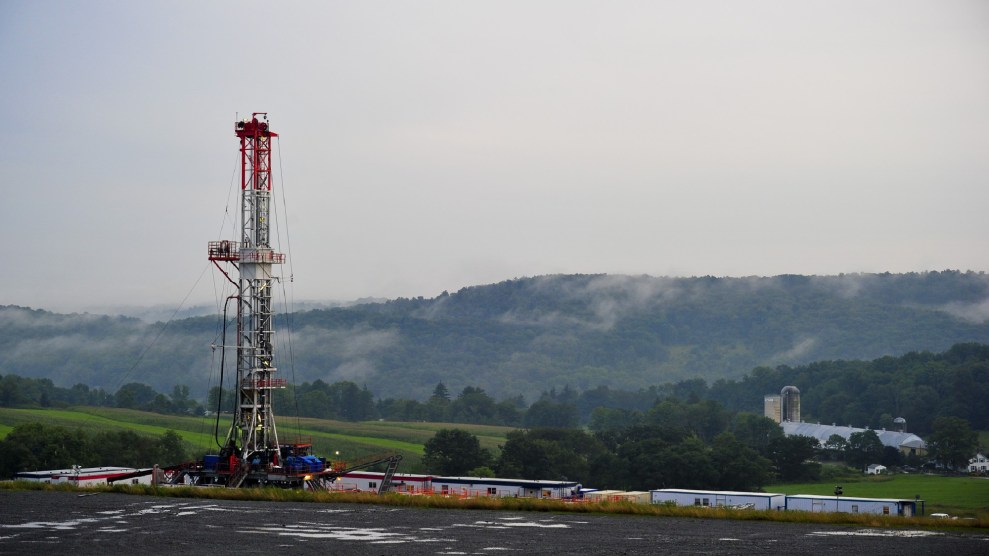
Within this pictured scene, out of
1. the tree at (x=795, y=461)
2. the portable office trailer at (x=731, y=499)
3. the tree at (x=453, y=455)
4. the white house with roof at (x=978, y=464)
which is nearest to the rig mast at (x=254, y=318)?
the portable office trailer at (x=731, y=499)

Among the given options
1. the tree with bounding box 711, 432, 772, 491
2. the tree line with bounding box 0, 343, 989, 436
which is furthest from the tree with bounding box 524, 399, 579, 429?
the tree with bounding box 711, 432, 772, 491

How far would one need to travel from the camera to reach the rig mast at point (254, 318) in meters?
47.2

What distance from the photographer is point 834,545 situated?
28828 millimetres

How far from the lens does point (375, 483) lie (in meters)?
49.8

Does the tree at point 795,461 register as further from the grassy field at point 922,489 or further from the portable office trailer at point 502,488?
the portable office trailer at point 502,488

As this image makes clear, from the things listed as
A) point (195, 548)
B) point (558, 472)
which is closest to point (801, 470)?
point (558, 472)

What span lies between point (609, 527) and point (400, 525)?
5835 mm

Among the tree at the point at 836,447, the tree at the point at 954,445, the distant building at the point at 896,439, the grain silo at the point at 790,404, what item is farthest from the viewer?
the grain silo at the point at 790,404

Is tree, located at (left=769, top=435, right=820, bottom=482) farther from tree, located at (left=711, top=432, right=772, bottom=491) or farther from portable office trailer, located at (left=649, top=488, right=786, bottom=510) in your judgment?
portable office trailer, located at (left=649, top=488, right=786, bottom=510)

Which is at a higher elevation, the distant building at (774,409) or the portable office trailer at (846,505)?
the distant building at (774,409)

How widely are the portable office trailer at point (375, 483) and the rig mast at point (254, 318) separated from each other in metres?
3.94

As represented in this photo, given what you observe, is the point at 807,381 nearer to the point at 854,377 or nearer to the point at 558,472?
the point at 854,377

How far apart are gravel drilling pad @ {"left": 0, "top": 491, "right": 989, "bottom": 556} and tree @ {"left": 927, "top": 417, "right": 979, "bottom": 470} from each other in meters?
81.4

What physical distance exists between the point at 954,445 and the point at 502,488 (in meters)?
73.2
